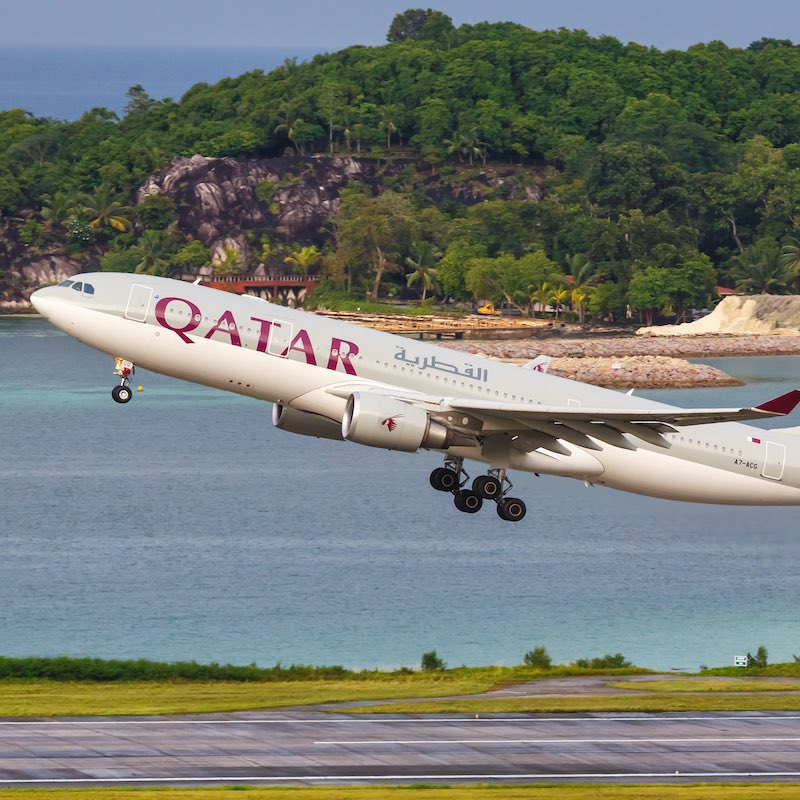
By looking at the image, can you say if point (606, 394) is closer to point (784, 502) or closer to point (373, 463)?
point (784, 502)

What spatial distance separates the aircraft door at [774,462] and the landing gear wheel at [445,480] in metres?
12.5

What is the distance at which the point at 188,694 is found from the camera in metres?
78.8

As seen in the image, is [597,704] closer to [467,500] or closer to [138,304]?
[467,500]

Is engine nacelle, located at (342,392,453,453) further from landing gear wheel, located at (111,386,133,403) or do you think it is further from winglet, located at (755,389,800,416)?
winglet, located at (755,389,800,416)

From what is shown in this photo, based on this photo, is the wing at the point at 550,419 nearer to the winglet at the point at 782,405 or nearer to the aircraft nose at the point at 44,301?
the winglet at the point at 782,405

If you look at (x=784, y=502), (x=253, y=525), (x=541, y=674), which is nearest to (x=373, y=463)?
(x=253, y=525)

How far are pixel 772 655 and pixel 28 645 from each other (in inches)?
1673

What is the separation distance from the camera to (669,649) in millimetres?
101938

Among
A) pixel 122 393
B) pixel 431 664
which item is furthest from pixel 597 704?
pixel 122 393

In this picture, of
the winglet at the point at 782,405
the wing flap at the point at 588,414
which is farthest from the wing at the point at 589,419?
the winglet at the point at 782,405

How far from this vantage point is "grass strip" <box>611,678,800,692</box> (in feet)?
257

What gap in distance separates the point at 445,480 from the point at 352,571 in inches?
2171

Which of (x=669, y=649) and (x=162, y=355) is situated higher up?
(x=162, y=355)

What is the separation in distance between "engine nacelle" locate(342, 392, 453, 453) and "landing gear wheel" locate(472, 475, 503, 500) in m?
4.61
